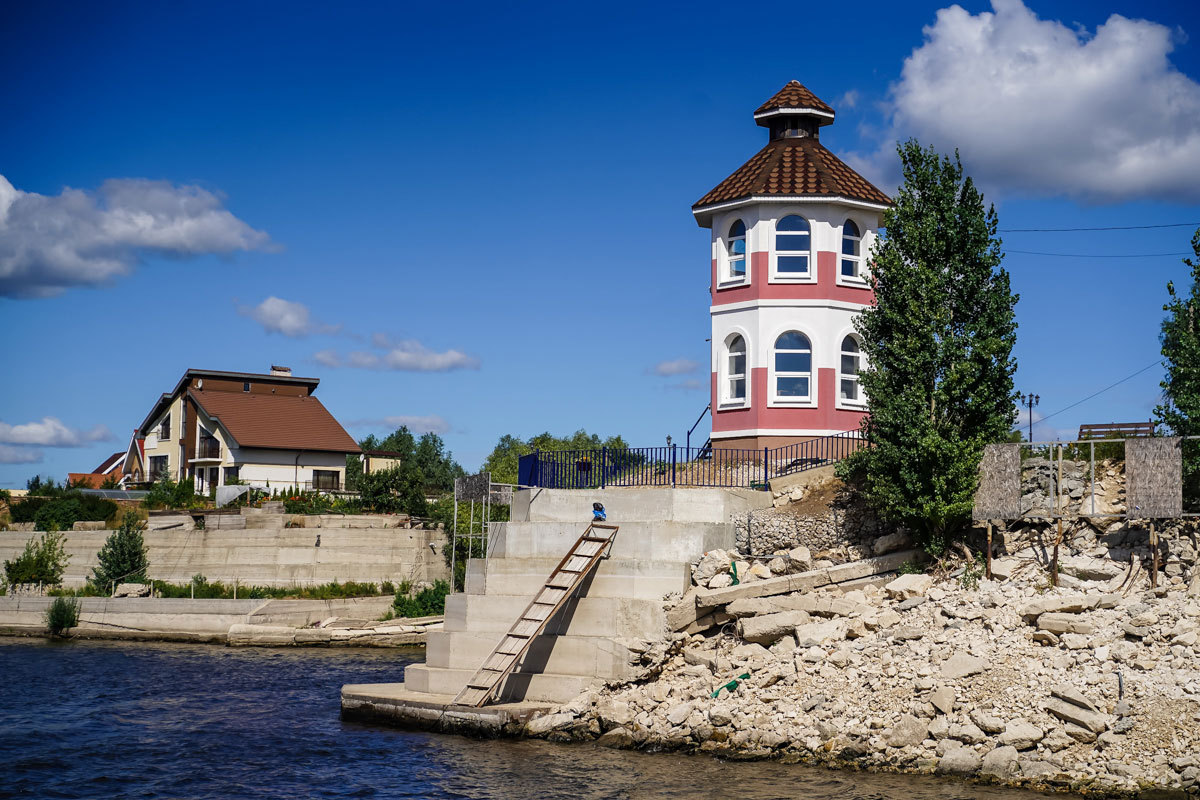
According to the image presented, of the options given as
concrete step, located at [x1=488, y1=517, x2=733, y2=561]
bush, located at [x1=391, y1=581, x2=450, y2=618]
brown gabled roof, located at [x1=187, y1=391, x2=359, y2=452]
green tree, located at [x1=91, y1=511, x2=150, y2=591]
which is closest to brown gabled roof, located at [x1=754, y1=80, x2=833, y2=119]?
concrete step, located at [x1=488, y1=517, x2=733, y2=561]

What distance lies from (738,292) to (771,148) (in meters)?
5.77

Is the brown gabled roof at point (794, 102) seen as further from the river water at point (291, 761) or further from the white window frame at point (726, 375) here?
the river water at point (291, 761)

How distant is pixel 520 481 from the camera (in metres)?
32.2

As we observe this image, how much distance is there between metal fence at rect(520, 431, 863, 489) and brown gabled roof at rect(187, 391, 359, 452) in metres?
39.3

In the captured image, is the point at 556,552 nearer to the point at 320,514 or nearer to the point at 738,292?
the point at 738,292

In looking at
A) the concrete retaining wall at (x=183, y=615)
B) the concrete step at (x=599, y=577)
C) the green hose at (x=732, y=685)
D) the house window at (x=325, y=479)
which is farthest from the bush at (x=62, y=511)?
the green hose at (x=732, y=685)

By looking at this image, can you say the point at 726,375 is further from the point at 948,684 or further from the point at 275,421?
the point at 275,421

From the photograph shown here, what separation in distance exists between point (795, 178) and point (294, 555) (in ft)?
91.8

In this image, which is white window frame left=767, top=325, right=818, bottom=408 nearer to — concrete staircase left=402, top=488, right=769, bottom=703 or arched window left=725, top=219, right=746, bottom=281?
arched window left=725, top=219, right=746, bottom=281

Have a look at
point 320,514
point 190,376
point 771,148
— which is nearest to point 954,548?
point 771,148

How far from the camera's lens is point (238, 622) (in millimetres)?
46625

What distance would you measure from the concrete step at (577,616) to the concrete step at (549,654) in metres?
0.27

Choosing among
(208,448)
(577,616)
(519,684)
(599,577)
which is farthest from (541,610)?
(208,448)

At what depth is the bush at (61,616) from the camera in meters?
47.4
